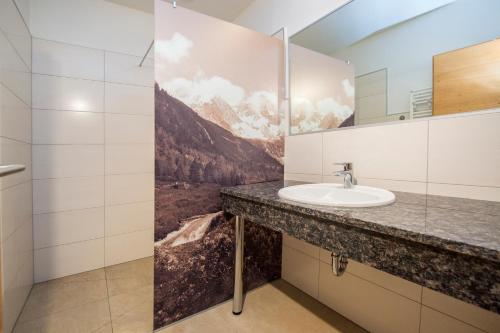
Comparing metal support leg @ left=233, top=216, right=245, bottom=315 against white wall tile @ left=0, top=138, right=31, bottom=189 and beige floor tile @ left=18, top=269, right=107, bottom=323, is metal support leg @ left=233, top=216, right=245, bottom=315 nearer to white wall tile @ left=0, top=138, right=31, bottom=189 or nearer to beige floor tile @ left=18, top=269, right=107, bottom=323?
beige floor tile @ left=18, top=269, right=107, bottom=323

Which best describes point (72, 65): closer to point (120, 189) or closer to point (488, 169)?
point (120, 189)

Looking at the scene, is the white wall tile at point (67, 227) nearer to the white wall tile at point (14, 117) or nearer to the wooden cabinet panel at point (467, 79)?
the white wall tile at point (14, 117)

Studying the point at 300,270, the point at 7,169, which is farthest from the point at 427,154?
the point at 7,169

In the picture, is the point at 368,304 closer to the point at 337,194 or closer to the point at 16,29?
the point at 337,194

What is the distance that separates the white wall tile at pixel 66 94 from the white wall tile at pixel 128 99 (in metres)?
0.06

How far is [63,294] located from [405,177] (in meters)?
2.40

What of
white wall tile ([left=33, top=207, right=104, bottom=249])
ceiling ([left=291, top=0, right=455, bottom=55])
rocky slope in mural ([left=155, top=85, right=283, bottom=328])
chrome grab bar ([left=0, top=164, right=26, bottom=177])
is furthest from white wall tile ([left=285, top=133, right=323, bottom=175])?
white wall tile ([left=33, top=207, right=104, bottom=249])

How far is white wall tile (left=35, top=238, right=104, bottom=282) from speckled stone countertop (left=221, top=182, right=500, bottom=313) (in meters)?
1.89

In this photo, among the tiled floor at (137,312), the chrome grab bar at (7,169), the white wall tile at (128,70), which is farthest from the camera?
the white wall tile at (128,70)

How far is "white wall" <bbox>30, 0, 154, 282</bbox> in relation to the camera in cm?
193

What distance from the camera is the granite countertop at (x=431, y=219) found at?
57 centimetres

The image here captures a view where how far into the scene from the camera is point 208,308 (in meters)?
1.55

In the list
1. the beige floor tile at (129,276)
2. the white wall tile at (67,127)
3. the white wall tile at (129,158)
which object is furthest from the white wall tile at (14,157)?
the beige floor tile at (129,276)

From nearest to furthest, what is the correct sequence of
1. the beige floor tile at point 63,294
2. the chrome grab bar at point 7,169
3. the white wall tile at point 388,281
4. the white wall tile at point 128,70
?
the chrome grab bar at point 7,169, the white wall tile at point 388,281, the beige floor tile at point 63,294, the white wall tile at point 128,70
